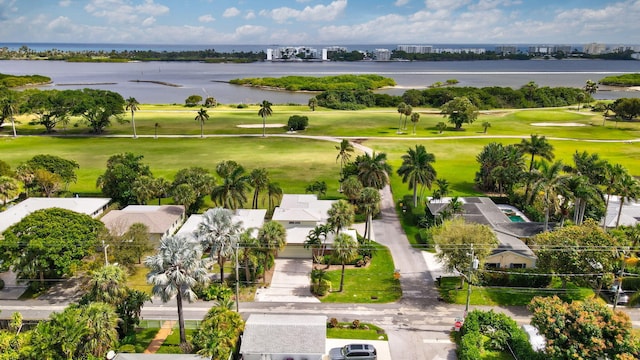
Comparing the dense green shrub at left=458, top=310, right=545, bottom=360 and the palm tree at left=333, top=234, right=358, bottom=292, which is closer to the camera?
the dense green shrub at left=458, top=310, right=545, bottom=360

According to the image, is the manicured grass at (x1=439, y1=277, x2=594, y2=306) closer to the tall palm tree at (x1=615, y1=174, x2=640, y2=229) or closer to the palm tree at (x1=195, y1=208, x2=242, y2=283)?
the tall palm tree at (x1=615, y1=174, x2=640, y2=229)

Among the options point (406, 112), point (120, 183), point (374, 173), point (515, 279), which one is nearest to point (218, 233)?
point (374, 173)

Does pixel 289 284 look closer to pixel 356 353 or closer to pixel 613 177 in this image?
pixel 356 353

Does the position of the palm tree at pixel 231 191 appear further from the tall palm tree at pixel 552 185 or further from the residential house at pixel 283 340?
the tall palm tree at pixel 552 185

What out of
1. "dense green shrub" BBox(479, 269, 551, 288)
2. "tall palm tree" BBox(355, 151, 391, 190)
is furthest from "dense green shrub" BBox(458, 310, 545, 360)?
"tall palm tree" BBox(355, 151, 391, 190)

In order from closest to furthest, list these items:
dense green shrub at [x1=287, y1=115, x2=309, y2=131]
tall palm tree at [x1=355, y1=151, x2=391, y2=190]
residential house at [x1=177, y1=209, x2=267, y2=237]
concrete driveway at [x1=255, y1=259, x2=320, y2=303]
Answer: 1. concrete driveway at [x1=255, y1=259, x2=320, y2=303]
2. residential house at [x1=177, y1=209, x2=267, y2=237]
3. tall palm tree at [x1=355, y1=151, x2=391, y2=190]
4. dense green shrub at [x1=287, y1=115, x2=309, y2=131]
